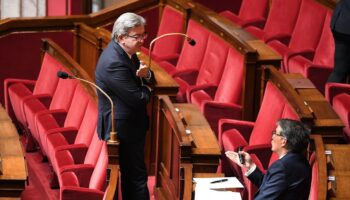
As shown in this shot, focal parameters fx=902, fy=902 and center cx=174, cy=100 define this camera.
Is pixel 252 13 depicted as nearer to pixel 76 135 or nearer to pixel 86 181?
pixel 76 135

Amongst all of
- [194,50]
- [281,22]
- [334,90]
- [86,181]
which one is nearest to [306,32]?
[281,22]

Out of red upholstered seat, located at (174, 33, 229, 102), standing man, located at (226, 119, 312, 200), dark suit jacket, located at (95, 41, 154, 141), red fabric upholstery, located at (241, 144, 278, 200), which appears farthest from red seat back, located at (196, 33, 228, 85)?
standing man, located at (226, 119, 312, 200)

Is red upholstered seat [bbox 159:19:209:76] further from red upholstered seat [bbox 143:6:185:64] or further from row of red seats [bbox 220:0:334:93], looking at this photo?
row of red seats [bbox 220:0:334:93]

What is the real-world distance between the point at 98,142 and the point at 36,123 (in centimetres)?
31

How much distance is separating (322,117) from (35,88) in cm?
88

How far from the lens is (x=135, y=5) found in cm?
236

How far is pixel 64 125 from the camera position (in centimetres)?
186

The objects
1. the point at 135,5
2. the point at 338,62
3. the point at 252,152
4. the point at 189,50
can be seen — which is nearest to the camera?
the point at 252,152

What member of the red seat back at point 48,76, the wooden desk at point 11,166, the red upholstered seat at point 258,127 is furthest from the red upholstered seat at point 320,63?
the wooden desk at point 11,166

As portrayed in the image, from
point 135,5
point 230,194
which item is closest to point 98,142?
point 230,194

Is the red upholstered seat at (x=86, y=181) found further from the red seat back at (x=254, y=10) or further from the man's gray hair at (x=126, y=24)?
the red seat back at (x=254, y=10)

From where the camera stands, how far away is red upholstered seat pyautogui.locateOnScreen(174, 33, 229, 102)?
1.87 metres

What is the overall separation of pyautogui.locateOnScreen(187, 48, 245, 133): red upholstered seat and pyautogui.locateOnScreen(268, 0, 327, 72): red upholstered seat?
206 mm

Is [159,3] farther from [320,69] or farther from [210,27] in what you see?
[320,69]
